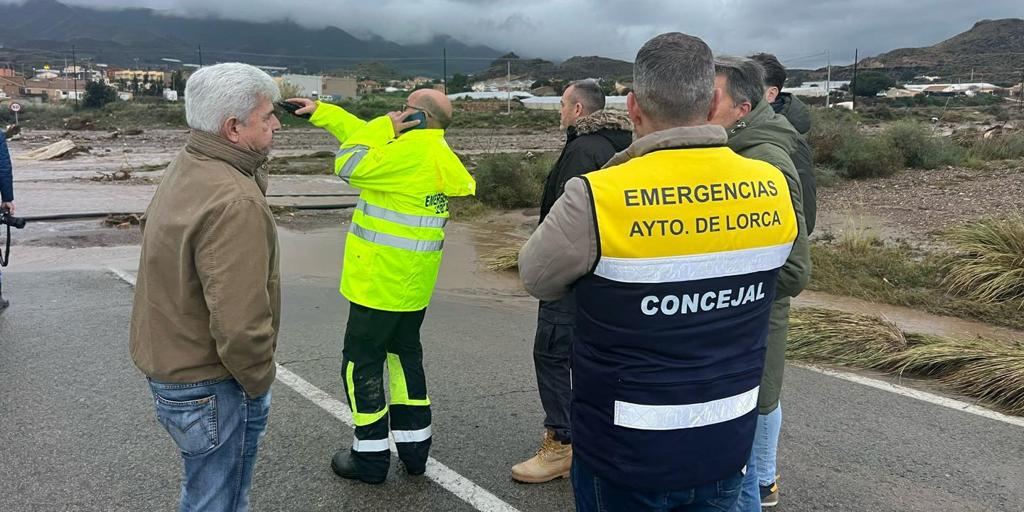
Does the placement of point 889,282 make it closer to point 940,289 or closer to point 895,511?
point 940,289

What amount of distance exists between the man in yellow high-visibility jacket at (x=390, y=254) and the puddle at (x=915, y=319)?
16.2ft

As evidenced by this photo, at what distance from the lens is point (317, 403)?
492 centimetres

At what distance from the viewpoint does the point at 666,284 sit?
1.91 meters

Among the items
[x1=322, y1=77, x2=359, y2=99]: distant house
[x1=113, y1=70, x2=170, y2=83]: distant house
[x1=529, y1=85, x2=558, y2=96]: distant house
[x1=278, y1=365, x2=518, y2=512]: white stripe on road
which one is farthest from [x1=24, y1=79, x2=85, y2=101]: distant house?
[x1=278, y1=365, x2=518, y2=512]: white stripe on road

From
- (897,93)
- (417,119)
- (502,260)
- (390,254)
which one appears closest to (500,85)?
(897,93)

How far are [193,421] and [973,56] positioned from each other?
386ft

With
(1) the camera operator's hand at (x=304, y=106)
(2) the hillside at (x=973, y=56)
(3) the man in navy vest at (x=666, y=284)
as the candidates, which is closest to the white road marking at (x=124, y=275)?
(1) the camera operator's hand at (x=304, y=106)

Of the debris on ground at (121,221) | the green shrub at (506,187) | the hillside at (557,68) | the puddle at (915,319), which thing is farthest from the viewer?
the hillside at (557,68)

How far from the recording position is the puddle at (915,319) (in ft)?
22.3

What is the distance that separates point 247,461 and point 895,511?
3.19m

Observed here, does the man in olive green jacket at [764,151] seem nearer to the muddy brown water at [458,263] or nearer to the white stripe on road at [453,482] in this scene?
the white stripe on road at [453,482]

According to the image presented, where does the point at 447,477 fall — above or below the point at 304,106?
below

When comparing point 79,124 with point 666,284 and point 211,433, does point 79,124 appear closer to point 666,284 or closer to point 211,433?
point 211,433

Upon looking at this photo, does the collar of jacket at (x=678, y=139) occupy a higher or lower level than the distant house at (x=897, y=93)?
lower
